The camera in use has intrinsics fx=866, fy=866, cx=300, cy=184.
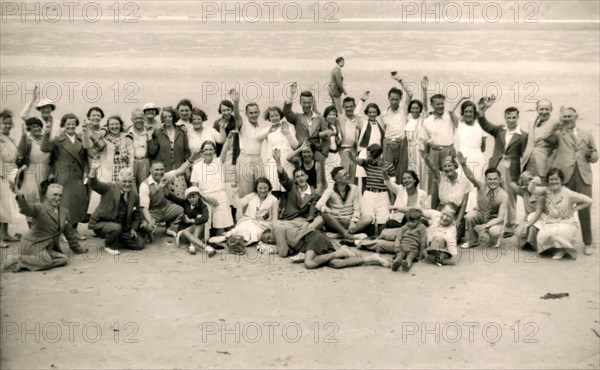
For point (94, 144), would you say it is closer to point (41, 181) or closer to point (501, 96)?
point (41, 181)

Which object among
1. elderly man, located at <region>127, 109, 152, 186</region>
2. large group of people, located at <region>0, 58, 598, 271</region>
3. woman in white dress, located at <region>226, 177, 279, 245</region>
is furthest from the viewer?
elderly man, located at <region>127, 109, 152, 186</region>

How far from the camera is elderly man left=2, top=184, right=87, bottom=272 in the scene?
820cm

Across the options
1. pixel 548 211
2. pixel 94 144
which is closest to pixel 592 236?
pixel 548 211

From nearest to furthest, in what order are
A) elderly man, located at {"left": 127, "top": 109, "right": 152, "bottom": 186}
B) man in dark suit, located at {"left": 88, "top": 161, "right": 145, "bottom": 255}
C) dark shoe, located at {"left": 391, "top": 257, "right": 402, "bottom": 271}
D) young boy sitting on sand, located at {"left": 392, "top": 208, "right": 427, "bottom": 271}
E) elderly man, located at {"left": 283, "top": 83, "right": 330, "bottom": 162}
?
dark shoe, located at {"left": 391, "top": 257, "right": 402, "bottom": 271}
young boy sitting on sand, located at {"left": 392, "top": 208, "right": 427, "bottom": 271}
man in dark suit, located at {"left": 88, "top": 161, "right": 145, "bottom": 255}
elderly man, located at {"left": 127, "top": 109, "right": 152, "bottom": 186}
elderly man, located at {"left": 283, "top": 83, "right": 330, "bottom": 162}

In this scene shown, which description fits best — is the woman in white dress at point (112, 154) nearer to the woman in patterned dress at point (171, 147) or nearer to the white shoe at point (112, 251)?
the woman in patterned dress at point (171, 147)

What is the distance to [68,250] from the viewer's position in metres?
8.80

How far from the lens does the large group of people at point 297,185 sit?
340 inches

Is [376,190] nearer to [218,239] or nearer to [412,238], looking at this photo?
[412,238]

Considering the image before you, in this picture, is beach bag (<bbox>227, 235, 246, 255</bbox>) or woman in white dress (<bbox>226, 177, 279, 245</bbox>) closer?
beach bag (<bbox>227, 235, 246, 255</bbox>)

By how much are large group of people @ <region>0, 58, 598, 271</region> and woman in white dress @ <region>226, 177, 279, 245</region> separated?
0.04 ft

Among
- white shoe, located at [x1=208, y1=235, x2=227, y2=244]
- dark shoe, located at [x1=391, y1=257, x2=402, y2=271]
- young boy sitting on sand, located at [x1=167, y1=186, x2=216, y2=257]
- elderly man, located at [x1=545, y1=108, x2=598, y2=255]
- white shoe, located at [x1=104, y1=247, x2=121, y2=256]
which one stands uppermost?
elderly man, located at [x1=545, y1=108, x2=598, y2=255]

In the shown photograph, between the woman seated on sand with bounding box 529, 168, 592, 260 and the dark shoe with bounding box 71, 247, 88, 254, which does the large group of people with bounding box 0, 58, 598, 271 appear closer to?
the woman seated on sand with bounding box 529, 168, 592, 260

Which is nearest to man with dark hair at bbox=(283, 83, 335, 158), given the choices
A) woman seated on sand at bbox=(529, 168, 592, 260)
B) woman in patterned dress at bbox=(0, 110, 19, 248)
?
woman seated on sand at bbox=(529, 168, 592, 260)

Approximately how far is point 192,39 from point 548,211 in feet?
19.9
